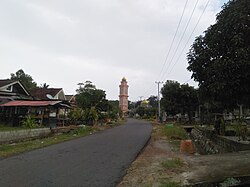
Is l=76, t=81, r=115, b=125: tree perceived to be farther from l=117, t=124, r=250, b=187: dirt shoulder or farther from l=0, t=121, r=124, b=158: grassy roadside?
l=117, t=124, r=250, b=187: dirt shoulder

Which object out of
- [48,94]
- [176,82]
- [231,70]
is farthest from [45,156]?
[176,82]

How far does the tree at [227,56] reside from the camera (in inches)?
462

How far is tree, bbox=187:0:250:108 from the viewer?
11.7 meters

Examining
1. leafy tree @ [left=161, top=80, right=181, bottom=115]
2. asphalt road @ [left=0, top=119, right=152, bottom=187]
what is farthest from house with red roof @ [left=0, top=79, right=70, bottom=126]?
leafy tree @ [left=161, top=80, right=181, bottom=115]

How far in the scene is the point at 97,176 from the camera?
7883 mm

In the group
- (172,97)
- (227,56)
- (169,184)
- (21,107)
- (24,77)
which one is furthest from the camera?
(24,77)

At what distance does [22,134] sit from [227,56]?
1330 centimetres

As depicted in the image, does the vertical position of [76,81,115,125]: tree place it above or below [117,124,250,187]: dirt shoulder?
above

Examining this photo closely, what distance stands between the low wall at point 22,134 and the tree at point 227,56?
443 inches

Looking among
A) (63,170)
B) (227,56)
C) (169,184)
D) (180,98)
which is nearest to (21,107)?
(63,170)

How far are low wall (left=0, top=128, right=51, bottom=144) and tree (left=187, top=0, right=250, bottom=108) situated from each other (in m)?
11.3

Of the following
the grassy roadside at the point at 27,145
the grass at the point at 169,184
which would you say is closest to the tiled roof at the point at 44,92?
the grassy roadside at the point at 27,145

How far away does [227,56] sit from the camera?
1249cm

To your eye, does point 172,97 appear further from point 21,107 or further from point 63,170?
point 63,170
